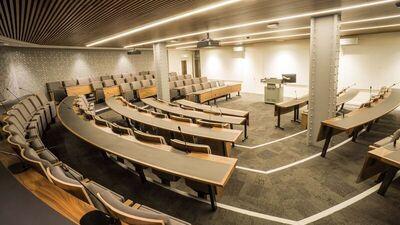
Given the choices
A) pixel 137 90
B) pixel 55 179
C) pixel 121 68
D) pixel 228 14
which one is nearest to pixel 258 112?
pixel 228 14

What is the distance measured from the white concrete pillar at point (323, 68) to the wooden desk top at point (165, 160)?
384 centimetres

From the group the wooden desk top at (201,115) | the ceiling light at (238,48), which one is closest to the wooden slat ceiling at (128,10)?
the wooden desk top at (201,115)

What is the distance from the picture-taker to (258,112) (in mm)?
9773

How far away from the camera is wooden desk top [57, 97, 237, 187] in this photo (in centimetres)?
281

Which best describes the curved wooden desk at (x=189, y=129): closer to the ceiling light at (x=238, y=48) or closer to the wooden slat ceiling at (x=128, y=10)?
the wooden slat ceiling at (x=128, y=10)

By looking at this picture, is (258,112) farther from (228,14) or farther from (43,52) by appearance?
(43,52)

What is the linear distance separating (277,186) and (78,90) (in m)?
11.0

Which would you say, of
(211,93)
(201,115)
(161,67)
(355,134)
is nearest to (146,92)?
(161,67)

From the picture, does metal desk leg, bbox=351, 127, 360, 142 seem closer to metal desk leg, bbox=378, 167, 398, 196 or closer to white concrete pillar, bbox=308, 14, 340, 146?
white concrete pillar, bbox=308, 14, 340, 146

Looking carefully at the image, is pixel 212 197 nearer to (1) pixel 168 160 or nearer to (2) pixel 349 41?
(1) pixel 168 160

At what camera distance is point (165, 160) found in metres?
3.31

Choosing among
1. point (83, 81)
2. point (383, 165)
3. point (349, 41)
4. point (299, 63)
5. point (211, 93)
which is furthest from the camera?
point (83, 81)

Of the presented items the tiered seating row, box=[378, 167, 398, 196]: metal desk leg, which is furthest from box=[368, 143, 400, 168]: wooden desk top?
the tiered seating row

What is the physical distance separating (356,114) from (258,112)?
4515mm
